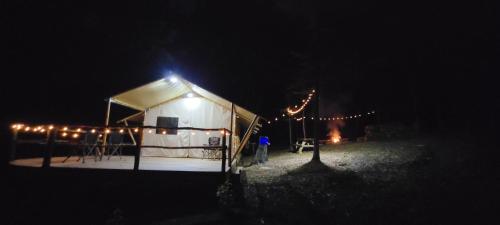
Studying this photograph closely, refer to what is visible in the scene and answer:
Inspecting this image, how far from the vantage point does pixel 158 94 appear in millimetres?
12758

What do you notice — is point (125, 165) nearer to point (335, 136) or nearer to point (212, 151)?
point (212, 151)

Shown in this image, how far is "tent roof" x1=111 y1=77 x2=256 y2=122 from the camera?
38.0ft

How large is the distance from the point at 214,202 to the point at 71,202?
405cm

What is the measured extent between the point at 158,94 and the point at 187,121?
2024mm

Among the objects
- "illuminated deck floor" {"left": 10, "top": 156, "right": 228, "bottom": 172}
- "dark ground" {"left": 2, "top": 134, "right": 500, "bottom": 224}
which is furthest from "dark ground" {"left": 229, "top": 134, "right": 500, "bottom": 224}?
"illuminated deck floor" {"left": 10, "top": 156, "right": 228, "bottom": 172}

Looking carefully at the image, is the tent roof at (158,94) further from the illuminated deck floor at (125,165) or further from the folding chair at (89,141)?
the illuminated deck floor at (125,165)

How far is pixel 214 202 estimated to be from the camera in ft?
27.1

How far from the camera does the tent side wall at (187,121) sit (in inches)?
546

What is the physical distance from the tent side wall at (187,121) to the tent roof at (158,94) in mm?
Answer: 371

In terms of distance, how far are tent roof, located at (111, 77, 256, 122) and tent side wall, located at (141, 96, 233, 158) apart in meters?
0.37

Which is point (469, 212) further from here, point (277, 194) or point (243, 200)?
point (243, 200)

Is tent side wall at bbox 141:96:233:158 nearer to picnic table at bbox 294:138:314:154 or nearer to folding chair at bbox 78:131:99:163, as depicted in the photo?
folding chair at bbox 78:131:99:163

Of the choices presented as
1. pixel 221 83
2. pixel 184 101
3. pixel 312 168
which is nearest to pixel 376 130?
pixel 312 168

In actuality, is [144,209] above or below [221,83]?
below
